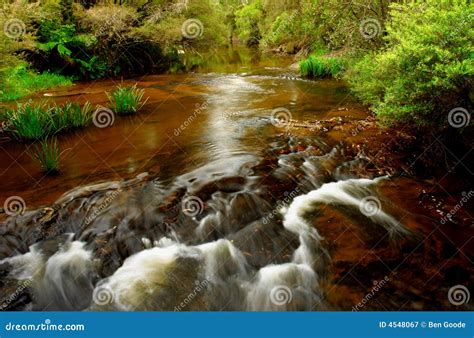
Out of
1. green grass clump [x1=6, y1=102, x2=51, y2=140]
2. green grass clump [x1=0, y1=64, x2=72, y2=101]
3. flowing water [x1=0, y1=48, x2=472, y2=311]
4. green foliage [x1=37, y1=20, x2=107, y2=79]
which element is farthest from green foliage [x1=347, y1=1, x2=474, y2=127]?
green foliage [x1=37, y1=20, x2=107, y2=79]

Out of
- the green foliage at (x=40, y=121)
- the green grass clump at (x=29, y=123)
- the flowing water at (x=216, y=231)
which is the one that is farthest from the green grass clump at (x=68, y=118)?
the flowing water at (x=216, y=231)

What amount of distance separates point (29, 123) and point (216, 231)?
521 cm

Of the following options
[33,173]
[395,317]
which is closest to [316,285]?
[395,317]

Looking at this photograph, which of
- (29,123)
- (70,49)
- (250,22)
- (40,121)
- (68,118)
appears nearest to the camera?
(29,123)

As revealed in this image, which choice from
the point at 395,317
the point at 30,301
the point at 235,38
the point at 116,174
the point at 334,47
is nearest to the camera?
the point at 395,317

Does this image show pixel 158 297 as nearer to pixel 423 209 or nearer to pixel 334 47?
pixel 423 209

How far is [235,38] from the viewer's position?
5350 centimetres

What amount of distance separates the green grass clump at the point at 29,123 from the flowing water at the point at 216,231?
0.36 metres

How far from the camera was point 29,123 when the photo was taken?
7.59m

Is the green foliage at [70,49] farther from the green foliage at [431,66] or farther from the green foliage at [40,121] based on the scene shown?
the green foliage at [431,66]

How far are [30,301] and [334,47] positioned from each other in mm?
10236

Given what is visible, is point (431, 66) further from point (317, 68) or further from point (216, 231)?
point (317, 68)

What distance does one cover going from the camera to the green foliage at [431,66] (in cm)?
543

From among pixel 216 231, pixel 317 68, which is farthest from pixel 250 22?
pixel 216 231
